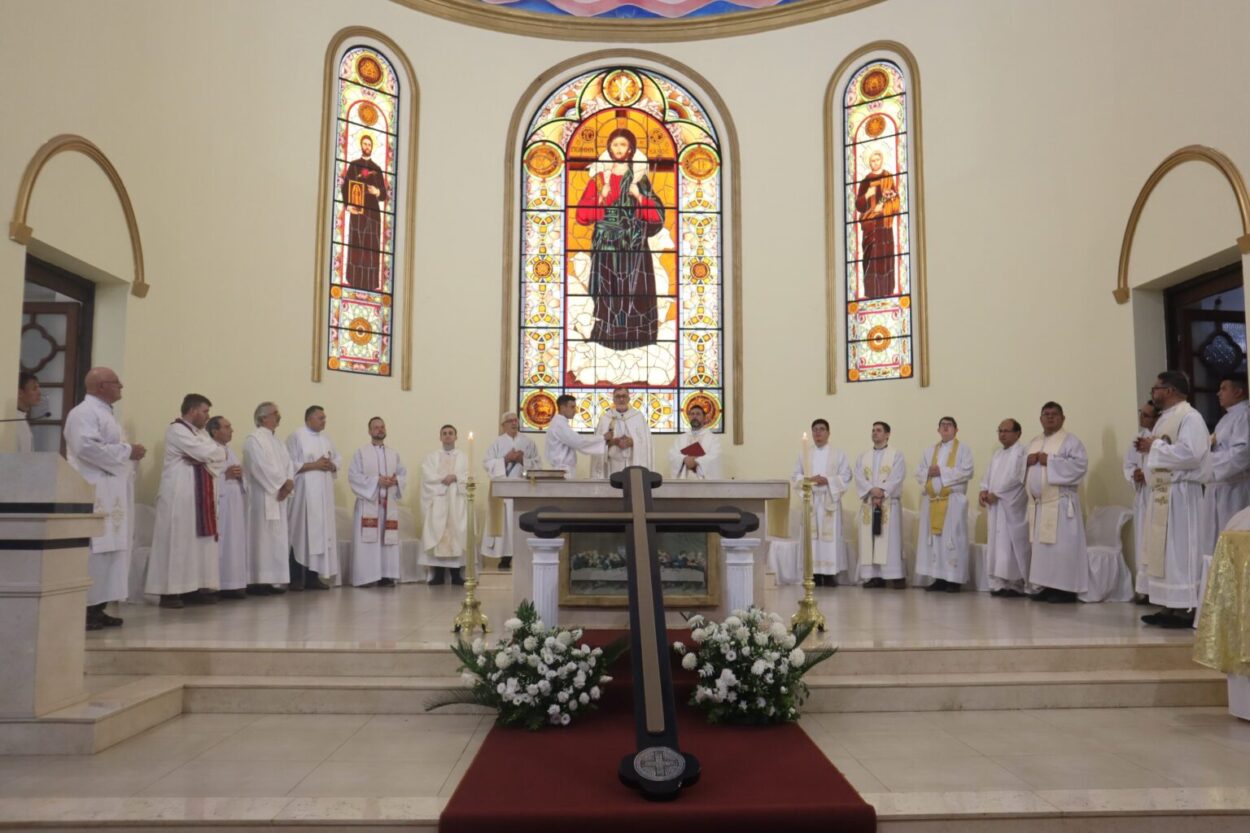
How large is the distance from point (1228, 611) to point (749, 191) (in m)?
8.05

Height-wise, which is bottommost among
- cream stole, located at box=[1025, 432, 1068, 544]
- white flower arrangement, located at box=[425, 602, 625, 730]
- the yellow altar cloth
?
white flower arrangement, located at box=[425, 602, 625, 730]

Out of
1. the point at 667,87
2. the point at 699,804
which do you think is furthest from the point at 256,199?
the point at 699,804

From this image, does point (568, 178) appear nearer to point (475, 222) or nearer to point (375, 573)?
point (475, 222)

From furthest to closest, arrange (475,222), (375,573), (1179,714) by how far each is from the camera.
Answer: (475,222) < (375,573) < (1179,714)

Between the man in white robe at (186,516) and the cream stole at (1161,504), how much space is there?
7030mm

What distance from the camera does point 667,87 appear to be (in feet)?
40.7

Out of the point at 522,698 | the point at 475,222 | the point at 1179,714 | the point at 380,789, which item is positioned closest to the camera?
the point at 380,789

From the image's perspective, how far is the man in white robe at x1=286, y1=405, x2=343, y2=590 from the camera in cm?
924

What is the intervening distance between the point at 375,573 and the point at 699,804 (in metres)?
6.90

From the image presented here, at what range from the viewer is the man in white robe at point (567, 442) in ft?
25.7

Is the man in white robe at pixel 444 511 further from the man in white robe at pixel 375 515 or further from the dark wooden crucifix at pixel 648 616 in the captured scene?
the dark wooden crucifix at pixel 648 616

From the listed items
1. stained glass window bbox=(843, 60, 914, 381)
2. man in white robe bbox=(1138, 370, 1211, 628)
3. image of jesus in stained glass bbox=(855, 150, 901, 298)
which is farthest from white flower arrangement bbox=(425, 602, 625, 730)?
image of jesus in stained glass bbox=(855, 150, 901, 298)

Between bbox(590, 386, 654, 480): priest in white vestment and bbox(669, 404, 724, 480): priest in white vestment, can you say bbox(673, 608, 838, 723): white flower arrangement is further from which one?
bbox(669, 404, 724, 480): priest in white vestment

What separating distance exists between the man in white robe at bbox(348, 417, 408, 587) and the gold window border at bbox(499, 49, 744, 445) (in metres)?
1.84
